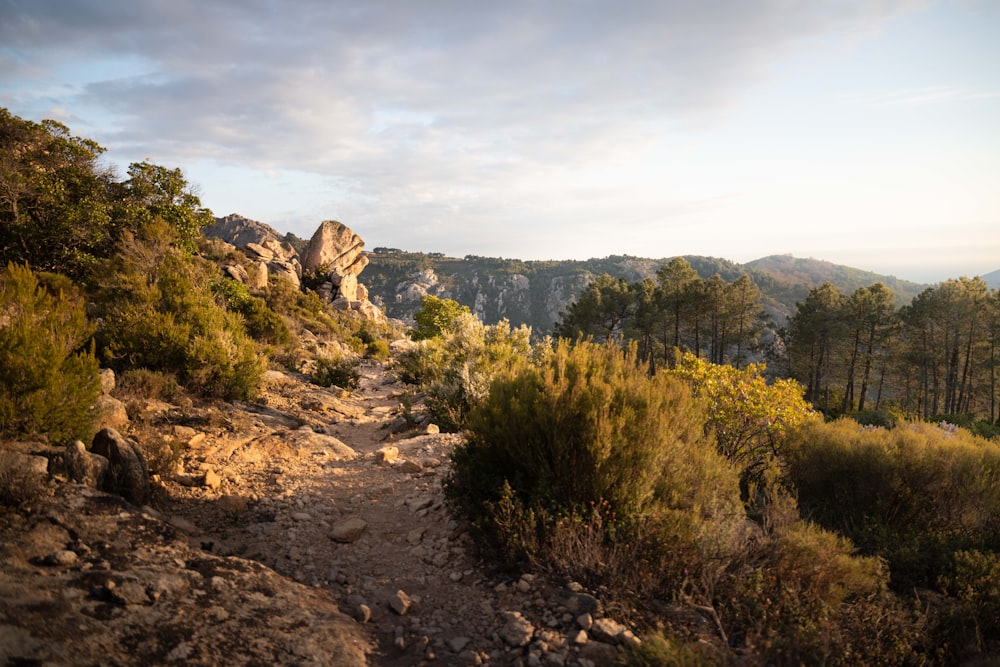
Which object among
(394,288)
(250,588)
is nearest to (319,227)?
(250,588)

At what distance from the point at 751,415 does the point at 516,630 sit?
6.34 meters

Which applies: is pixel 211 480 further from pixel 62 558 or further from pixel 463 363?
pixel 463 363

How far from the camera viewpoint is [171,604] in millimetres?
3268

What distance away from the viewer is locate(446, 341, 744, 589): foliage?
4.37 m

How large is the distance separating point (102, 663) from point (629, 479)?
4130 millimetres

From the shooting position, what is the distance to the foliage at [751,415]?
8.07 m

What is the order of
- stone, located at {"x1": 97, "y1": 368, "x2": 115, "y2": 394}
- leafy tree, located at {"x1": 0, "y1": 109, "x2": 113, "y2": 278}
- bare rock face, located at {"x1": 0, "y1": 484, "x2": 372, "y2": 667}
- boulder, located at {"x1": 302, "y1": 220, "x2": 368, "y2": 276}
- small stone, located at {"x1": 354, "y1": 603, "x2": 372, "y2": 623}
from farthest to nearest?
boulder, located at {"x1": 302, "y1": 220, "x2": 368, "y2": 276}, leafy tree, located at {"x1": 0, "y1": 109, "x2": 113, "y2": 278}, stone, located at {"x1": 97, "y1": 368, "x2": 115, "y2": 394}, small stone, located at {"x1": 354, "y1": 603, "x2": 372, "y2": 623}, bare rock face, located at {"x1": 0, "y1": 484, "x2": 372, "y2": 667}

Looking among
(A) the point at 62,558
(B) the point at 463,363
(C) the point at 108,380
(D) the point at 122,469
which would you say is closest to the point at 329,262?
(B) the point at 463,363

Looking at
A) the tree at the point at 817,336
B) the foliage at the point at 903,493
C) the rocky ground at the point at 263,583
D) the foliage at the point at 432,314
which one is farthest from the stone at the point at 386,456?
the tree at the point at 817,336

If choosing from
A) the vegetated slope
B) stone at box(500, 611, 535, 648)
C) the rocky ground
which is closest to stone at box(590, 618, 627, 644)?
the rocky ground

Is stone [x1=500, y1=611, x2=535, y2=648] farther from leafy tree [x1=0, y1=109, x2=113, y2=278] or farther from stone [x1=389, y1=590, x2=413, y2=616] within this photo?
leafy tree [x1=0, y1=109, x2=113, y2=278]

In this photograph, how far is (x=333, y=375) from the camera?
1582cm

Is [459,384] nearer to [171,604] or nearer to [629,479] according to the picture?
[629,479]

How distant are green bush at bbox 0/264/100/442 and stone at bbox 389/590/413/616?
4023mm
